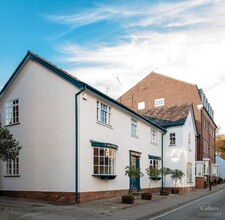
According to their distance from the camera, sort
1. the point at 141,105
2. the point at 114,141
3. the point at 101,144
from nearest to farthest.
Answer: the point at 101,144, the point at 114,141, the point at 141,105

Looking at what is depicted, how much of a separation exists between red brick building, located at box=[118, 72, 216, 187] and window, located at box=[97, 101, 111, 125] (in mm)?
22352

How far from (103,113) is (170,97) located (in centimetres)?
2435

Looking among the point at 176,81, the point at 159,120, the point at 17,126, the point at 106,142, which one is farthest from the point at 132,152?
the point at 176,81

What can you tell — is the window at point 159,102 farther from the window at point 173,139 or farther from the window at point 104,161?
the window at point 104,161

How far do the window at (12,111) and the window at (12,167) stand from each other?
2435mm

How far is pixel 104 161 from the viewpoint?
17203mm

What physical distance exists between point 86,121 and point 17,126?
16.7ft

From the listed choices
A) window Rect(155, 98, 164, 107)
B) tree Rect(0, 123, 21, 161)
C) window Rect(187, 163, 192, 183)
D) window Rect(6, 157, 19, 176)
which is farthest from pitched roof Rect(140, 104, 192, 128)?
tree Rect(0, 123, 21, 161)

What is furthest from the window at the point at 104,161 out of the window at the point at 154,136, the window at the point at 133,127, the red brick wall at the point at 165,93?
the red brick wall at the point at 165,93

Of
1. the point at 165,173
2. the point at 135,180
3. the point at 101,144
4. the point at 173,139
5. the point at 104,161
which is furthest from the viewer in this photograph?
the point at 173,139

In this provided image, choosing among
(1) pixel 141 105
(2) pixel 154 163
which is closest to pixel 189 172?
(2) pixel 154 163

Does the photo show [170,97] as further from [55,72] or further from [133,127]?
[55,72]

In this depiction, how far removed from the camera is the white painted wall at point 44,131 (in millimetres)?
15758

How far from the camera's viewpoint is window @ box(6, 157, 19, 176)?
18219 millimetres
